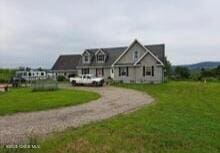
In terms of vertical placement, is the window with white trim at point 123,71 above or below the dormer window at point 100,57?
below

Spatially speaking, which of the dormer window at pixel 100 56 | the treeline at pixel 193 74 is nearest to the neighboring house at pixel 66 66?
the dormer window at pixel 100 56

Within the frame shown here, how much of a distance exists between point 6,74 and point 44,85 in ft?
84.1

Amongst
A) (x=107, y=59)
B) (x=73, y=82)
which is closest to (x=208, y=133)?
(x=73, y=82)

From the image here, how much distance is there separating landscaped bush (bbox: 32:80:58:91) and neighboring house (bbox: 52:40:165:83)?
56.1ft

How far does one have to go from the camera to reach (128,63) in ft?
167

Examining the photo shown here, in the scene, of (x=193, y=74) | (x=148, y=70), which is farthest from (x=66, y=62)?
(x=193, y=74)

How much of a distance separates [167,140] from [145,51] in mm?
40599

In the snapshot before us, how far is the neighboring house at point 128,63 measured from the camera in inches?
1918

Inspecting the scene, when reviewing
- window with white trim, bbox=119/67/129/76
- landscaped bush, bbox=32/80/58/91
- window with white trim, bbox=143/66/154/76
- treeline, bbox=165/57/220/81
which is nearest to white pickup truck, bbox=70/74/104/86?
window with white trim, bbox=119/67/129/76

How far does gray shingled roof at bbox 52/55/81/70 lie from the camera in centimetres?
6406

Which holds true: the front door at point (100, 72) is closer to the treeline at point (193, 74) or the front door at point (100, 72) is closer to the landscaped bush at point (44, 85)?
the treeline at point (193, 74)

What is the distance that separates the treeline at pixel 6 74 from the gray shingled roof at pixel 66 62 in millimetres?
8279

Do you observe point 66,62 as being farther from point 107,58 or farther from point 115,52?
point 115,52

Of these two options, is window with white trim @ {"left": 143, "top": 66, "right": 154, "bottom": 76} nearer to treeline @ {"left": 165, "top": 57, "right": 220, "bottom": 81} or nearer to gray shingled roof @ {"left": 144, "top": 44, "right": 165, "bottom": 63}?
gray shingled roof @ {"left": 144, "top": 44, "right": 165, "bottom": 63}
